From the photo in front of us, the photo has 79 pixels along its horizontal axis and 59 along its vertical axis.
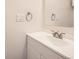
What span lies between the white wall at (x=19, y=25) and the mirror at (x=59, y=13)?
0.75 feet

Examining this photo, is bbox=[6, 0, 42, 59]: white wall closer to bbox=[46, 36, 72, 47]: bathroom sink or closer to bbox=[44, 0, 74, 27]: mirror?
bbox=[44, 0, 74, 27]: mirror

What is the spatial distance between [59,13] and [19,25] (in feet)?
3.24

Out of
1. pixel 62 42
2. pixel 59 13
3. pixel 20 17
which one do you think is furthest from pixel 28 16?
pixel 62 42

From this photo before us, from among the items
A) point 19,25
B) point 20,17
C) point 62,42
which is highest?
point 20,17

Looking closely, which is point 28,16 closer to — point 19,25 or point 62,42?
point 19,25

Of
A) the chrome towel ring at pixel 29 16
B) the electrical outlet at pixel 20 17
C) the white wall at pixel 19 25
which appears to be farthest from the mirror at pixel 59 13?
the electrical outlet at pixel 20 17

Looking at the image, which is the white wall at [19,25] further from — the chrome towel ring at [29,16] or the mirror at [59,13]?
the mirror at [59,13]

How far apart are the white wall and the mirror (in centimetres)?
23

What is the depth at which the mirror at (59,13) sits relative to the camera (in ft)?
8.04

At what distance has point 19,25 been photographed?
3221 millimetres

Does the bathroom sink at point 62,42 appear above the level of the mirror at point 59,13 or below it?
below

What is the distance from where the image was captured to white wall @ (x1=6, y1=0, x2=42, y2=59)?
124 inches
